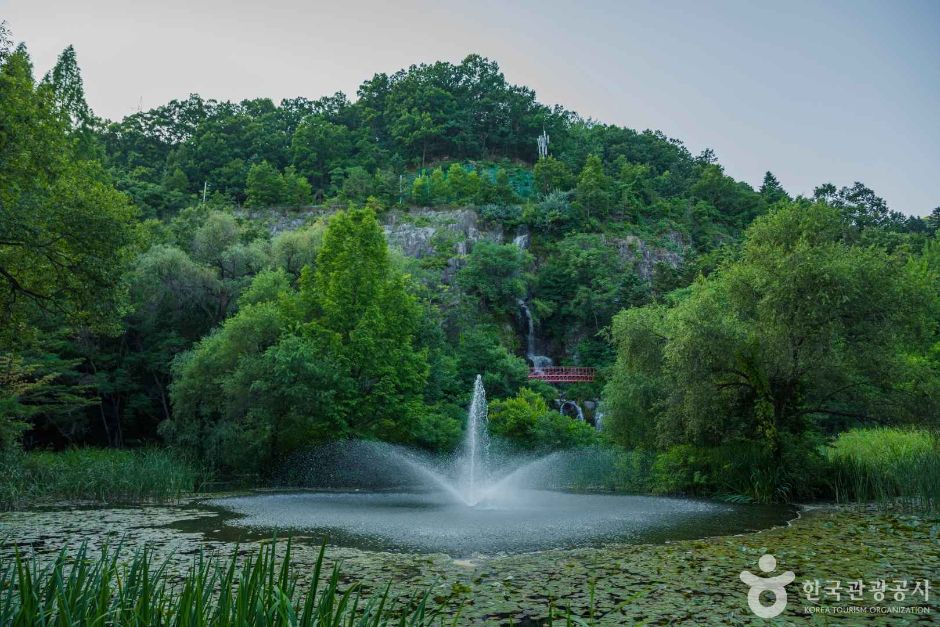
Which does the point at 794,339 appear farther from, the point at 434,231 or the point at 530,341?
the point at 434,231

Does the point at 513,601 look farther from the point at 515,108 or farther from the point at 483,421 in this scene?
the point at 515,108

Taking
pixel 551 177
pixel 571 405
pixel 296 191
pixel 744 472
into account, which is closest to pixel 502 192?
pixel 551 177

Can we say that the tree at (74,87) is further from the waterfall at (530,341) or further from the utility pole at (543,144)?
the utility pole at (543,144)

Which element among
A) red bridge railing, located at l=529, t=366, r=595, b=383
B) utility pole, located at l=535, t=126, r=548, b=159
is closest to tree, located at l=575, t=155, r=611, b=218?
utility pole, located at l=535, t=126, r=548, b=159

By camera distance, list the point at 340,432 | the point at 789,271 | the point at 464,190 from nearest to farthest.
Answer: the point at 789,271
the point at 340,432
the point at 464,190

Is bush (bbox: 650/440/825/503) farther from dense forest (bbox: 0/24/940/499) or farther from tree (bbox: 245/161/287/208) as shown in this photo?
tree (bbox: 245/161/287/208)

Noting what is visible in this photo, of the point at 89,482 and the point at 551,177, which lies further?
the point at 551,177

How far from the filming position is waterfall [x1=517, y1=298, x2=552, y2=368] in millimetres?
43897

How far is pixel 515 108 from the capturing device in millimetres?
78688

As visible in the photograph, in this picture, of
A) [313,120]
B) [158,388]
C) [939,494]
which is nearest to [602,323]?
[158,388]

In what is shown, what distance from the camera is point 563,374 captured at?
39.8 meters

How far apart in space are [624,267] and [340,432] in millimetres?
32979

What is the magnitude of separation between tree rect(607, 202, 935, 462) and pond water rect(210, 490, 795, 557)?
2.94m

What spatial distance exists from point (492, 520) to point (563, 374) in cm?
2766
